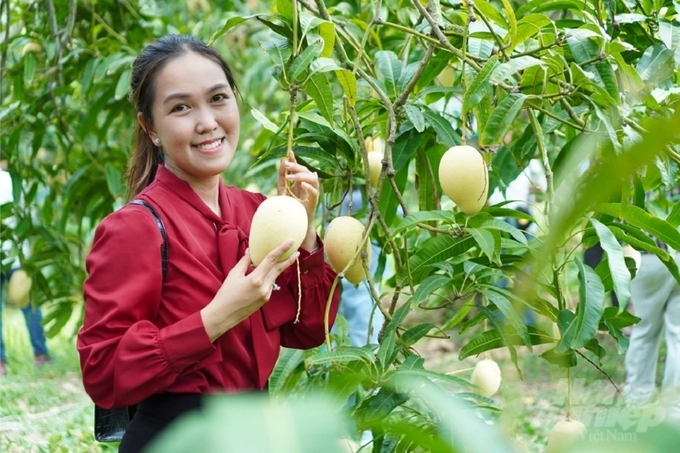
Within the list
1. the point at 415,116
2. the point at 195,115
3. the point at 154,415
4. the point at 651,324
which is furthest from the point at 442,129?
the point at 651,324

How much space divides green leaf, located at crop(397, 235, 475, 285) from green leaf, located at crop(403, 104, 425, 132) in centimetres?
17

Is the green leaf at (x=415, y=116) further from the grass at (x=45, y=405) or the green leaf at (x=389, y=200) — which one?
the grass at (x=45, y=405)

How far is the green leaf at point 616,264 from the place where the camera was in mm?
1023

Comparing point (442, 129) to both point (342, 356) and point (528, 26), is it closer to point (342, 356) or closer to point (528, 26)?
point (528, 26)

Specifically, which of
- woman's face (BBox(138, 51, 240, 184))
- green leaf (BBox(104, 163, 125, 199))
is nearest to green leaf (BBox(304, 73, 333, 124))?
woman's face (BBox(138, 51, 240, 184))

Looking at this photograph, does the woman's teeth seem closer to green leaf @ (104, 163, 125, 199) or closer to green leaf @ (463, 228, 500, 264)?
green leaf @ (463, 228, 500, 264)

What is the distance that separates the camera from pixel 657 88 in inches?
50.8

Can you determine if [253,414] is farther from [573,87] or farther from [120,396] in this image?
[573,87]

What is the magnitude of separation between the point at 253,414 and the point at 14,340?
5.02m

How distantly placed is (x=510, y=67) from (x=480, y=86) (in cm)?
5

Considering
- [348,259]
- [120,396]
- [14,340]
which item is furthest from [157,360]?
[14,340]

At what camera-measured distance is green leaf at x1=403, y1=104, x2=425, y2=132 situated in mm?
1256

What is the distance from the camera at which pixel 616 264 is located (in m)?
1.05

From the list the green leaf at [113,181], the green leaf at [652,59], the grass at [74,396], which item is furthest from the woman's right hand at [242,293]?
the green leaf at [113,181]
